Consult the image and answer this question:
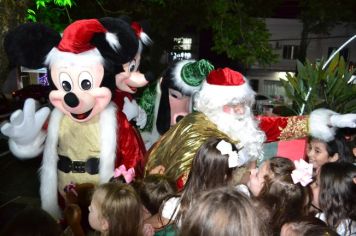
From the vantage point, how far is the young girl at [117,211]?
212 centimetres

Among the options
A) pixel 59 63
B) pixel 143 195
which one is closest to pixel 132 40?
pixel 59 63

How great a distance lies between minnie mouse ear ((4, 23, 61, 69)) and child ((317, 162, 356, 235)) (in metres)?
2.39

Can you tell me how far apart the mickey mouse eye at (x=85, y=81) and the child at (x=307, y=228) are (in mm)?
1916

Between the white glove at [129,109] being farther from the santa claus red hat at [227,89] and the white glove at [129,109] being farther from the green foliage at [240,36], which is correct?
the green foliage at [240,36]

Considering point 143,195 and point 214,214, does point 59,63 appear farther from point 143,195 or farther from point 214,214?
point 214,214

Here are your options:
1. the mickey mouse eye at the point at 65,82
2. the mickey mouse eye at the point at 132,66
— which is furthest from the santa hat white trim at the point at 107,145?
the mickey mouse eye at the point at 132,66

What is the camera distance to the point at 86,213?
2775 millimetres

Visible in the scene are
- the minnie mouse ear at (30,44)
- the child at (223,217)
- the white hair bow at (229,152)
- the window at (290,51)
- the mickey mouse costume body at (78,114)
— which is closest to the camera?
the child at (223,217)

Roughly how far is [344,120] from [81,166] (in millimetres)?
2268

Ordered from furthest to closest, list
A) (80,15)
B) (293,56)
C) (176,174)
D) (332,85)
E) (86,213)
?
(293,56) < (80,15) < (332,85) < (176,174) < (86,213)

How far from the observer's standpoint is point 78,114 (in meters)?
3.25

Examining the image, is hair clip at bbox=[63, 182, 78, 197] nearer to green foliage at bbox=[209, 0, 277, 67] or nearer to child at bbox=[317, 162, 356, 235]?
child at bbox=[317, 162, 356, 235]

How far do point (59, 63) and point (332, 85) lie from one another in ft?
8.51

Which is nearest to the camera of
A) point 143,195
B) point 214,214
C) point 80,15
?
point 214,214
